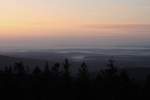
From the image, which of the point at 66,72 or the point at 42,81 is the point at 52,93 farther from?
the point at 66,72

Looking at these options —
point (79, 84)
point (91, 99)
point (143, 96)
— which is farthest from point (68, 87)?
point (143, 96)

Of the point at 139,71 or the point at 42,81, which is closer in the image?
the point at 42,81

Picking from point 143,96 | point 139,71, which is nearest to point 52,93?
point 143,96

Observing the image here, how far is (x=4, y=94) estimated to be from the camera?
34.7m

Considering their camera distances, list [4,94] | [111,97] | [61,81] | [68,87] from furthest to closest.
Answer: [61,81], [68,87], [111,97], [4,94]

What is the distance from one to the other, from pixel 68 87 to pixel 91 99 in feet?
11.9

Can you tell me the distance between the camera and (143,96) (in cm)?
3734

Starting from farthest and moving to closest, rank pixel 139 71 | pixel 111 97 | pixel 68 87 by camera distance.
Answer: pixel 139 71 < pixel 68 87 < pixel 111 97

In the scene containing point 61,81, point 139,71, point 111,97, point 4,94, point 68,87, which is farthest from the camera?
point 139,71

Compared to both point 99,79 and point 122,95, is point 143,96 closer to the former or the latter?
point 122,95

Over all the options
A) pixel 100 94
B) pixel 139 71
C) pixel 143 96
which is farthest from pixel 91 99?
pixel 139 71

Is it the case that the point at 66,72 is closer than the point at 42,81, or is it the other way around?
the point at 42,81

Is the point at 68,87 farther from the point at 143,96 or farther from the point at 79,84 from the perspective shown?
the point at 143,96

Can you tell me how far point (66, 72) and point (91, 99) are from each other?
896 centimetres
